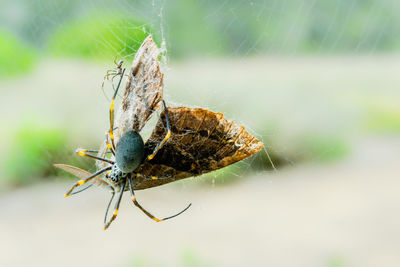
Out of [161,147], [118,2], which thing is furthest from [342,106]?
[161,147]

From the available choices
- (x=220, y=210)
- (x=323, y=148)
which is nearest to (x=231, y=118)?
(x=323, y=148)

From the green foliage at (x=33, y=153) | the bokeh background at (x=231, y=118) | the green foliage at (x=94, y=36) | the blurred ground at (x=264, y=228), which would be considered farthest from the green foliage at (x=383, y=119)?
the green foliage at (x=33, y=153)

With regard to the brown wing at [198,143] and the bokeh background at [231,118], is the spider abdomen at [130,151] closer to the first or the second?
the brown wing at [198,143]

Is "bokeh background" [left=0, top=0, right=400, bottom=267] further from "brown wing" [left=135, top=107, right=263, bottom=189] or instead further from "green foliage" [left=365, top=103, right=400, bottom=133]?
"brown wing" [left=135, top=107, right=263, bottom=189]

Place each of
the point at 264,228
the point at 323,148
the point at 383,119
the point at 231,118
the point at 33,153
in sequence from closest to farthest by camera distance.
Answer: the point at 231,118, the point at 383,119, the point at 323,148, the point at 264,228, the point at 33,153

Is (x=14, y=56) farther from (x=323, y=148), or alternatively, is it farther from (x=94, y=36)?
(x=323, y=148)

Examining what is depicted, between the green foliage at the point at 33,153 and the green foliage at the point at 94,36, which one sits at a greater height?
the green foliage at the point at 94,36

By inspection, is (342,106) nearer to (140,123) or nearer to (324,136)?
(324,136)
